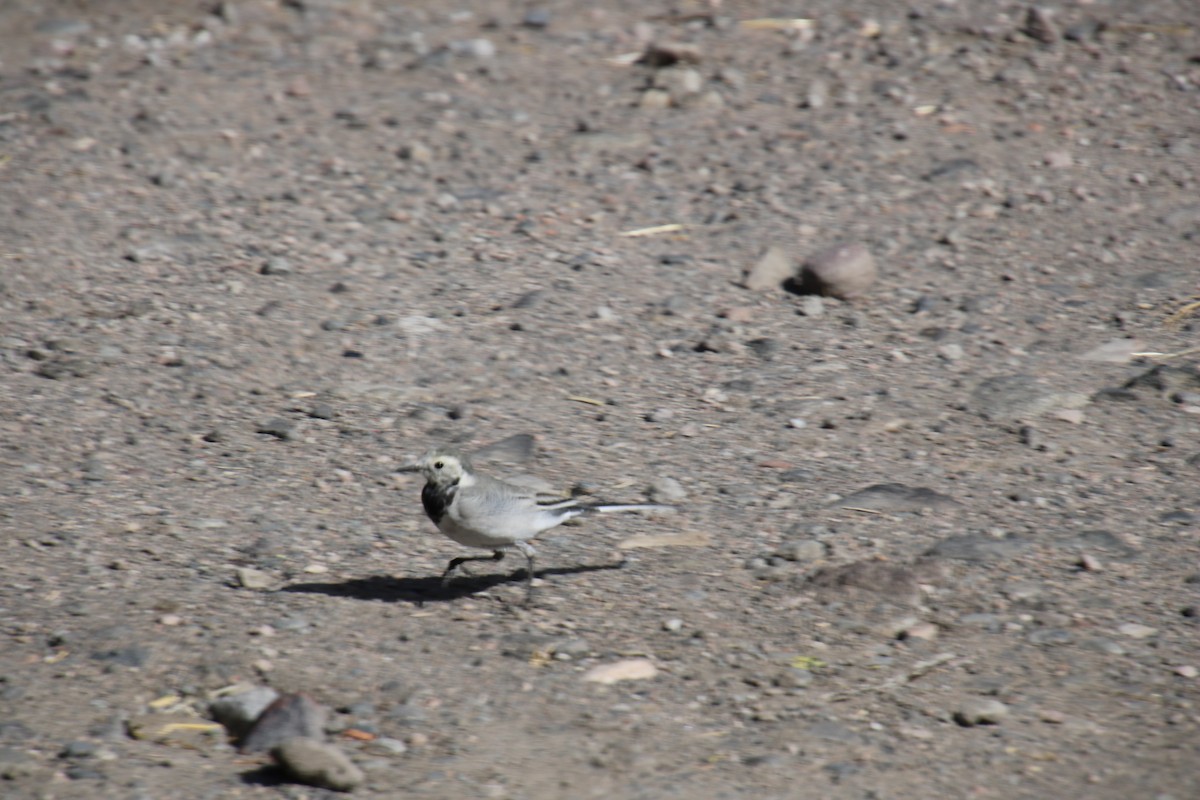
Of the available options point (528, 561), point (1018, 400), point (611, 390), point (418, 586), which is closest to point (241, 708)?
point (418, 586)

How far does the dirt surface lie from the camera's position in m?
4.18

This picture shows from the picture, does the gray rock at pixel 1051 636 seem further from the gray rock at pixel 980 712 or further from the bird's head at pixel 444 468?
the bird's head at pixel 444 468

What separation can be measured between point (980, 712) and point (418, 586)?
1988mm

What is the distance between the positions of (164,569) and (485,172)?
14.0 feet

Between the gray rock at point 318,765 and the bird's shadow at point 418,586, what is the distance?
103cm

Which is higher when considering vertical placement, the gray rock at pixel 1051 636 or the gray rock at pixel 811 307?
the gray rock at pixel 1051 636

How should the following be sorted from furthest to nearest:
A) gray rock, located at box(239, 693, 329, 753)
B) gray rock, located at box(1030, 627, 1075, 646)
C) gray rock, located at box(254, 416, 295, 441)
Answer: gray rock, located at box(254, 416, 295, 441) → gray rock, located at box(1030, 627, 1075, 646) → gray rock, located at box(239, 693, 329, 753)

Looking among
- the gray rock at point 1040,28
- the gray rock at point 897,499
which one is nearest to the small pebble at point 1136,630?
the gray rock at point 897,499

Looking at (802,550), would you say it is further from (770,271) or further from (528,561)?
(770,271)

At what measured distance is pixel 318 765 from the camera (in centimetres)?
379

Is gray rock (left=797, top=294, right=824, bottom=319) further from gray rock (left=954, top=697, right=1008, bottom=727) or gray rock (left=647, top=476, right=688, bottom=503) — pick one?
gray rock (left=954, top=697, right=1008, bottom=727)

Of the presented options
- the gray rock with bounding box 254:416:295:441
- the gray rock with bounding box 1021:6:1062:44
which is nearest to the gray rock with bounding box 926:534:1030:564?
the gray rock with bounding box 254:416:295:441

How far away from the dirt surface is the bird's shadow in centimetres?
Answer: 2

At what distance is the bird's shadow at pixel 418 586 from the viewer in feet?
16.0
